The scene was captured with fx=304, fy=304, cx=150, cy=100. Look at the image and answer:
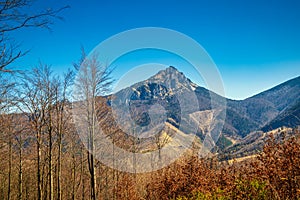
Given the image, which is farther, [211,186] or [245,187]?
[211,186]

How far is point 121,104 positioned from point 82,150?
221 inches

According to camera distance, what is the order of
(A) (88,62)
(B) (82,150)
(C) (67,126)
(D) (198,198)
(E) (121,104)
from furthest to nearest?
(B) (82,150)
(E) (121,104)
(C) (67,126)
(A) (88,62)
(D) (198,198)

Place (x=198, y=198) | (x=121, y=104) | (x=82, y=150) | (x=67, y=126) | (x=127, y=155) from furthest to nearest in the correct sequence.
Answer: (x=127, y=155) → (x=82, y=150) → (x=121, y=104) → (x=67, y=126) → (x=198, y=198)

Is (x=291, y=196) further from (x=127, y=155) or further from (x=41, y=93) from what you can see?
(x=127, y=155)

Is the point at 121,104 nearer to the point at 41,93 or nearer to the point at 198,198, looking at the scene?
the point at 41,93

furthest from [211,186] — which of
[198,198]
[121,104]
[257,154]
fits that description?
[121,104]

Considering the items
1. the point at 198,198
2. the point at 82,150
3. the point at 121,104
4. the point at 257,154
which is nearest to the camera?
the point at 257,154

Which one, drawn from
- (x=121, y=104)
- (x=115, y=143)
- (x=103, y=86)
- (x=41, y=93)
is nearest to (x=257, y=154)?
(x=103, y=86)

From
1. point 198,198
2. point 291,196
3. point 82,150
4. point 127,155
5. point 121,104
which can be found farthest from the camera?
point 127,155

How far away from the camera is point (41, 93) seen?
696 inches

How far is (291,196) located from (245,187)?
1550mm

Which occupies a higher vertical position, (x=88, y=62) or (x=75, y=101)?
(x=88, y=62)

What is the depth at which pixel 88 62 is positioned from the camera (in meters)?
17.5

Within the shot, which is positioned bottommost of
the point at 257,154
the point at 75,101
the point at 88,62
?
the point at 257,154
